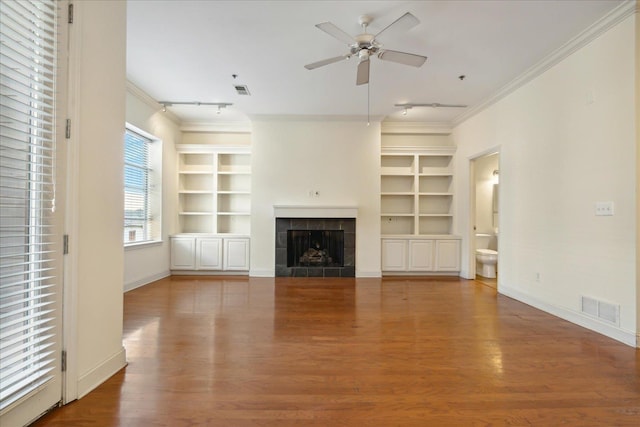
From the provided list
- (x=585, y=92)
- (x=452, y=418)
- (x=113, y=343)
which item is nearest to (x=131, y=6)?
(x=113, y=343)

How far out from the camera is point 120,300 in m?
2.17

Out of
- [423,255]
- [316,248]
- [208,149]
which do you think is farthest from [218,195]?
[423,255]

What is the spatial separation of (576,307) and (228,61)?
4719mm

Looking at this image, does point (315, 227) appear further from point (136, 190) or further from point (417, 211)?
point (136, 190)

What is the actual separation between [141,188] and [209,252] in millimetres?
1585

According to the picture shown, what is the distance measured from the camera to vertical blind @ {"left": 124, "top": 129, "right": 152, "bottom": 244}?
15.7ft

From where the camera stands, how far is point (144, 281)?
4.95 metres

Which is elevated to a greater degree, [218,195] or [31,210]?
[218,195]

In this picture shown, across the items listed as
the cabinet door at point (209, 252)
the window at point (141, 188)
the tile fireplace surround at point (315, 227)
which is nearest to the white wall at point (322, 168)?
the tile fireplace surround at point (315, 227)

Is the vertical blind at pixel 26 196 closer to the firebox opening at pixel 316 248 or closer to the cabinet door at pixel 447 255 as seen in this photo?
the firebox opening at pixel 316 248

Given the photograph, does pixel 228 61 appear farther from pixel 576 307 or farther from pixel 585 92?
pixel 576 307

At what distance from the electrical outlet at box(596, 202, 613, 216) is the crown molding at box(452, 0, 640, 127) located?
1.62 m

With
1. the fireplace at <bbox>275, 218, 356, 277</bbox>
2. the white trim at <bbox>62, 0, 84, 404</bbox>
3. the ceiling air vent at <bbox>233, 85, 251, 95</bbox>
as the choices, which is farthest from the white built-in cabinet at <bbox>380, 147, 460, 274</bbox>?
the white trim at <bbox>62, 0, 84, 404</bbox>

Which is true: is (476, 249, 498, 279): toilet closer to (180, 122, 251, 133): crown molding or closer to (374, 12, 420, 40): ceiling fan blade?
(374, 12, 420, 40): ceiling fan blade
